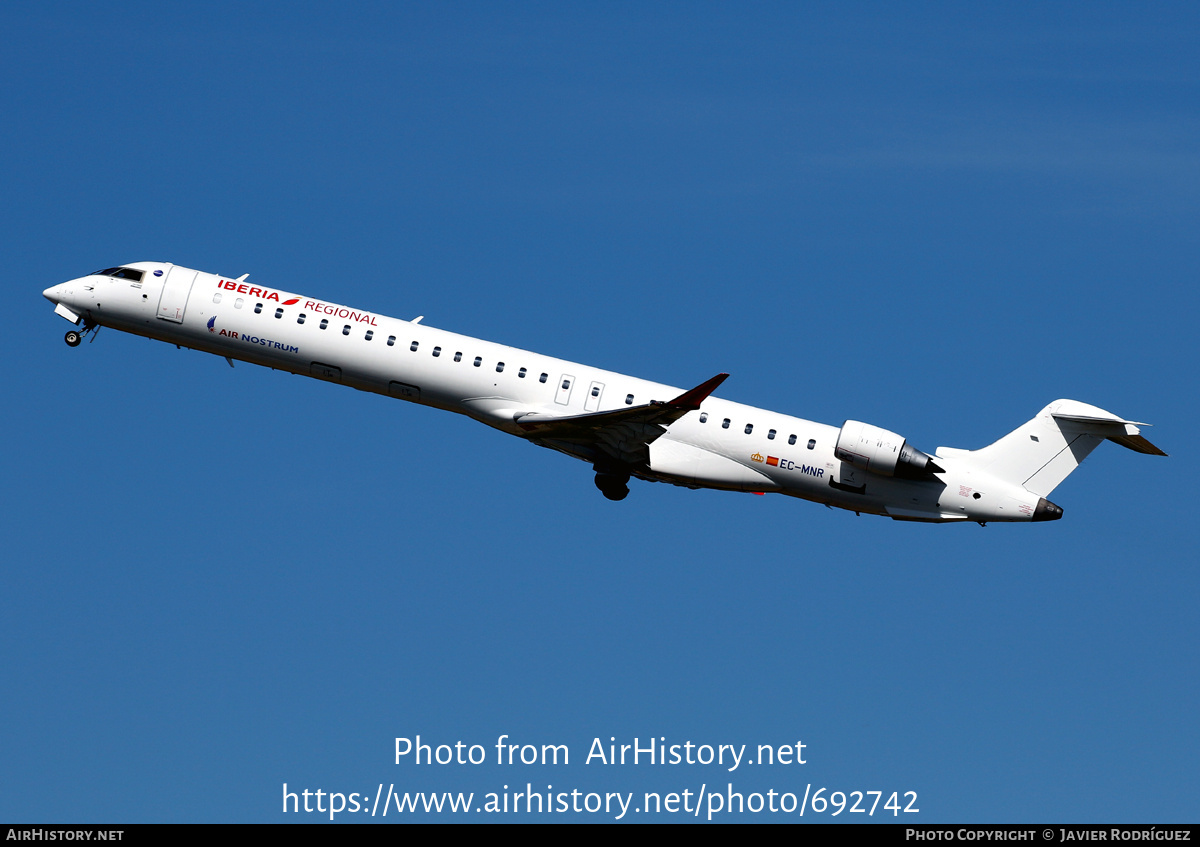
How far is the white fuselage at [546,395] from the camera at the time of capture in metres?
37.3

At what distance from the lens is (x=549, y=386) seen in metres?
37.6

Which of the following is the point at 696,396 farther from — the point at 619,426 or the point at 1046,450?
the point at 1046,450

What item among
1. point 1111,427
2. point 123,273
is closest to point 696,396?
point 1111,427

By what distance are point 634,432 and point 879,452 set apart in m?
6.57

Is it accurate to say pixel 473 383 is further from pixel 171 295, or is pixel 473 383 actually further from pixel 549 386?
pixel 171 295

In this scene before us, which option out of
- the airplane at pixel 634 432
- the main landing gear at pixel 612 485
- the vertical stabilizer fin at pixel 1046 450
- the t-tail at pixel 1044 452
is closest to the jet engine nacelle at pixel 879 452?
the airplane at pixel 634 432

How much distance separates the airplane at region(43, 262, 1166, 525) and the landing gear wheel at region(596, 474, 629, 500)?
121mm

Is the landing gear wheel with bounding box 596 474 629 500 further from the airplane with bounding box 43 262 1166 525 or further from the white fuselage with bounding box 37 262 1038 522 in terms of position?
the white fuselage with bounding box 37 262 1038 522

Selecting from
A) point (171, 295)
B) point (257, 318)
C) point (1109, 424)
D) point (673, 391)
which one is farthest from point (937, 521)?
point (171, 295)

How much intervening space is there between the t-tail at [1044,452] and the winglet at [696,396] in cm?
821

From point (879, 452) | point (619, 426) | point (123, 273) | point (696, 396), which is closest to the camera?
point (696, 396)

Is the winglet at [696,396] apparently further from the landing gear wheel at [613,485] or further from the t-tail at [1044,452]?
the t-tail at [1044,452]

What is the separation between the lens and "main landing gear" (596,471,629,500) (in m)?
38.7

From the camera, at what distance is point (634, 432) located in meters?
36.5
